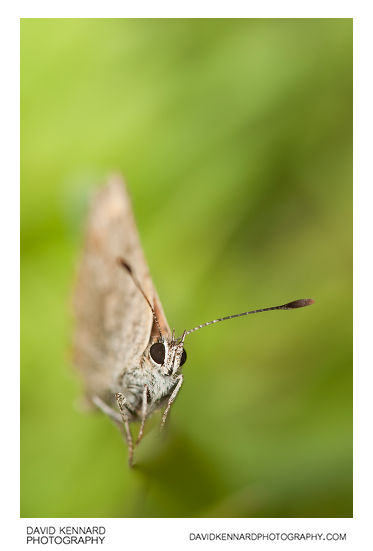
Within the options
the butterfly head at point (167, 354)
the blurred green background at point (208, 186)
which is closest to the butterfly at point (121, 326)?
the butterfly head at point (167, 354)

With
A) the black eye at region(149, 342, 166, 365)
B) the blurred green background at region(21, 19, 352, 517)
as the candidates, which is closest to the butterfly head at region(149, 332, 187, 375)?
the black eye at region(149, 342, 166, 365)

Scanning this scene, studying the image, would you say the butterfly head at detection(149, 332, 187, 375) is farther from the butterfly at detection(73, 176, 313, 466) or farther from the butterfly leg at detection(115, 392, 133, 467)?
the butterfly leg at detection(115, 392, 133, 467)
